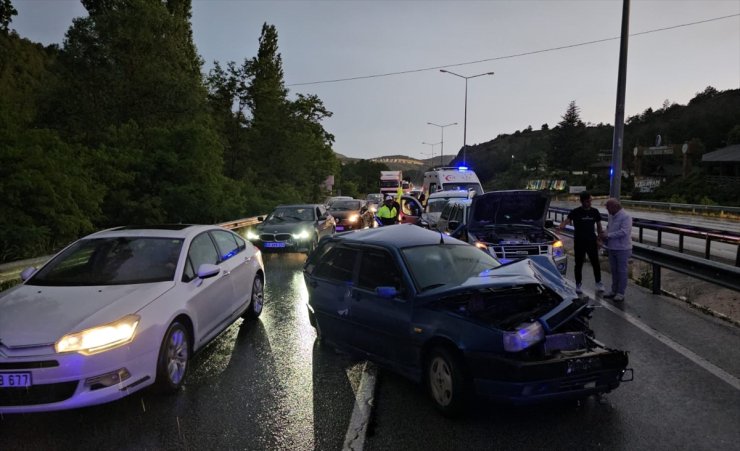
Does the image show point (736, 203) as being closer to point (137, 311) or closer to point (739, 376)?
point (739, 376)

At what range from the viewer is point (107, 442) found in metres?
3.87

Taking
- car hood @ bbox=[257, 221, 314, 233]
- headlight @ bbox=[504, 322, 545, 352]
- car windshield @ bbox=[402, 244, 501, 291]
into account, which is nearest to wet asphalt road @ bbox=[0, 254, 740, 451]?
headlight @ bbox=[504, 322, 545, 352]

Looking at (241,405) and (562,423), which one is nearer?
(562,423)

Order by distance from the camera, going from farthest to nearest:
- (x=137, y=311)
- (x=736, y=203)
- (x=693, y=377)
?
(x=736, y=203) → (x=693, y=377) → (x=137, y=311)

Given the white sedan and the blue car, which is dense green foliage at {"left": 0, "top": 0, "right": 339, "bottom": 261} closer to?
the white sedan

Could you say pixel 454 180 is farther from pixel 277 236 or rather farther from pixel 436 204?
pixel 277 236

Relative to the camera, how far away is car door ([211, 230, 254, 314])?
668cm

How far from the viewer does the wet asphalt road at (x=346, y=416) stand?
3.84m

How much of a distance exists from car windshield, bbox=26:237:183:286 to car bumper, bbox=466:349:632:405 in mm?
3274

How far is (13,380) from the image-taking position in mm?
3920

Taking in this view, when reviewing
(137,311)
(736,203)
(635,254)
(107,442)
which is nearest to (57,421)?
(107,442)

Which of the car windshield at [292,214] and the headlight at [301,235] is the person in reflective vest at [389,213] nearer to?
the headlight at [301,235]

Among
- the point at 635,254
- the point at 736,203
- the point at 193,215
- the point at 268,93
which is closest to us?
the point at 635,254

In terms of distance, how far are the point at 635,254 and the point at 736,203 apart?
126 feet
